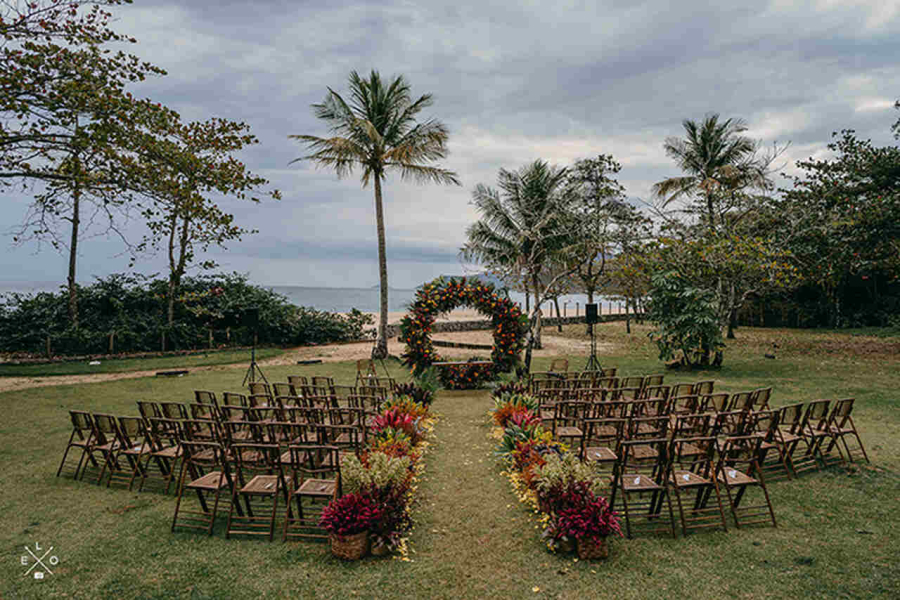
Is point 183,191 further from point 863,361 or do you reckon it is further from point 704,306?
point 863,361

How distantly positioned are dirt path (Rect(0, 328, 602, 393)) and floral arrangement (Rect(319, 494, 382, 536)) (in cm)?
1317

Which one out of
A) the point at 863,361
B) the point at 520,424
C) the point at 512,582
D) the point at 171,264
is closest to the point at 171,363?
the point at 171,264

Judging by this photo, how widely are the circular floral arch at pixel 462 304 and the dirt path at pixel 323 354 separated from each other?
6.98m

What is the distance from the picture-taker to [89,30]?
9.57 m

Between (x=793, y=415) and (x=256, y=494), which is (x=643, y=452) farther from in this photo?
(x=256, y=494)

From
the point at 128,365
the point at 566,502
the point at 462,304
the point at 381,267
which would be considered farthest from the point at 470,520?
the point at 128,365

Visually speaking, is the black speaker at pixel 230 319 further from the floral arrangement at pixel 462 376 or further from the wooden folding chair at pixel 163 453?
the wooden folding chair at pixel 163 453

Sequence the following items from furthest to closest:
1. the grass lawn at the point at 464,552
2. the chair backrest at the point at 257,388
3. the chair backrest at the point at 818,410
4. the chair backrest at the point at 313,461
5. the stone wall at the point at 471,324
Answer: the stone wall at the point at 471,324, the chair backrest at the point at 257,388, the chair backrest at the point at 818,410, the chair backrest at the point at 313,461, the grass lawn at the point at 464,552

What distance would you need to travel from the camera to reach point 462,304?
1365cm

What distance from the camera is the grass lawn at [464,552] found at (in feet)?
12.1

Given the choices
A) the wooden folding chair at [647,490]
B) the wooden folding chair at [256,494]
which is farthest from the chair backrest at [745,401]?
the wooden folding chair at [256,494]

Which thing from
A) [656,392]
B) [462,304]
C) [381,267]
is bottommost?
[656,392]

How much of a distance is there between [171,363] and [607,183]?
17992 mm

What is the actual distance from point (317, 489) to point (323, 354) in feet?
56.9
